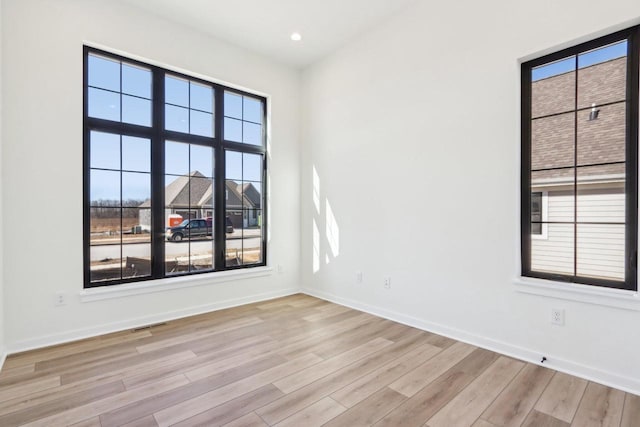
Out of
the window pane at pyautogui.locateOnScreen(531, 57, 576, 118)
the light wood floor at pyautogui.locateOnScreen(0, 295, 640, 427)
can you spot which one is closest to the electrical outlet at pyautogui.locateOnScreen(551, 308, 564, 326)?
the light wood floor at pyautogui.locateOnScreen(0, 295, 640, 427)

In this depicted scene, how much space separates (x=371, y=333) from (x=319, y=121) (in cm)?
281

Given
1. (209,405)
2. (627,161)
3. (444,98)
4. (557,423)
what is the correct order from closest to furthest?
(557,423), (209,405), (627,161), (444,98)

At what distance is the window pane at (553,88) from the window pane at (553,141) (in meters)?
0.07

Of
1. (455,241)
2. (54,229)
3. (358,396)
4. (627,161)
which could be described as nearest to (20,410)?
(54,229)

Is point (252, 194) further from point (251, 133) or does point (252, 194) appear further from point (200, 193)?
point (251, 133)

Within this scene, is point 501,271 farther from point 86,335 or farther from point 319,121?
point 86,335

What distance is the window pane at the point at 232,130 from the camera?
161 inches

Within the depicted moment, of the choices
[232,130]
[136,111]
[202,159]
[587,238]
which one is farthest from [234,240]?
[587,238]

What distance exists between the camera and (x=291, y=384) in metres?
2.24

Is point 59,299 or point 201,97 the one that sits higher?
point 201,97

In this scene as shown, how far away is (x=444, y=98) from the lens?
309 cm

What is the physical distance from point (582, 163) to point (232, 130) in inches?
142

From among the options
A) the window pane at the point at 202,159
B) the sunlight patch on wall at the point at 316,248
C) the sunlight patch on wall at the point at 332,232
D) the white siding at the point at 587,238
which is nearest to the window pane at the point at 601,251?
the white siding at the point at 587,238

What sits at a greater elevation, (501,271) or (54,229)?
(54,229)
